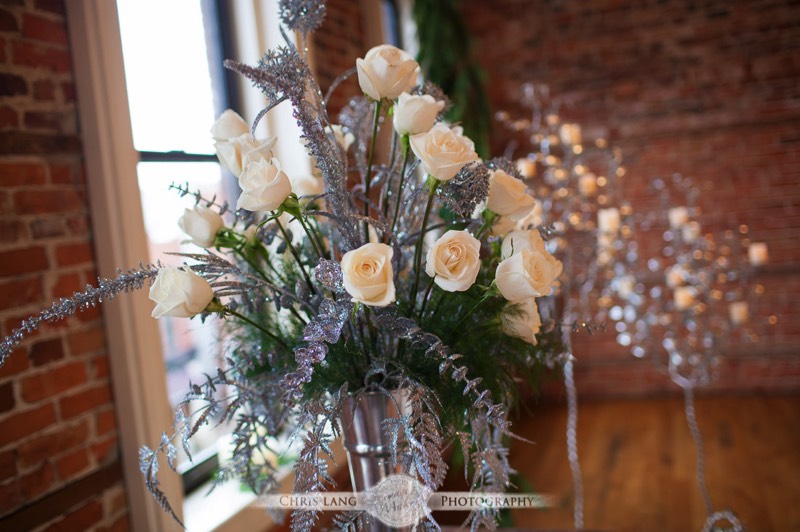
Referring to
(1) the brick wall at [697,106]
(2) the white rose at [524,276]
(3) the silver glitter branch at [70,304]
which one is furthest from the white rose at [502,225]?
(1) the brick wall at [697,106]

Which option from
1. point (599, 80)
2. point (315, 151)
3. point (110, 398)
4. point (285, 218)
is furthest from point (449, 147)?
point (599, 80)

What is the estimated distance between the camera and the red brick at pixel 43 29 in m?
1.50

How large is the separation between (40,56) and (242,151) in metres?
0.81

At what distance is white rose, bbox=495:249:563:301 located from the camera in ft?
3.11

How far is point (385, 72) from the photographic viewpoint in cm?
101

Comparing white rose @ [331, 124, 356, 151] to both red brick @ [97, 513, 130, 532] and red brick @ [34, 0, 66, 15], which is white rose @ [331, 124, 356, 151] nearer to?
red brick @ [34, 0, 66, 15]

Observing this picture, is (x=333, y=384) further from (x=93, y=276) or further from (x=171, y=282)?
(x=93, y=276)

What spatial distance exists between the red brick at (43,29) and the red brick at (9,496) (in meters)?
0.91

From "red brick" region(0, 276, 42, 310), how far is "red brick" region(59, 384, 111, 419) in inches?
9.4

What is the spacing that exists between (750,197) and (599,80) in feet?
4.15

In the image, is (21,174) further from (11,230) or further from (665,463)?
(665,463)

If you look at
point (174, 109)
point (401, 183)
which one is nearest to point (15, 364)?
point (401, 183)

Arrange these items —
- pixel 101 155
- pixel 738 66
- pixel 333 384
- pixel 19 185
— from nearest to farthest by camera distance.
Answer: pixel 333 384 → pixel 19 185 → pixel 101 155 → pixel 738 66

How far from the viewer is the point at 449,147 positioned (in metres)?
0.95
